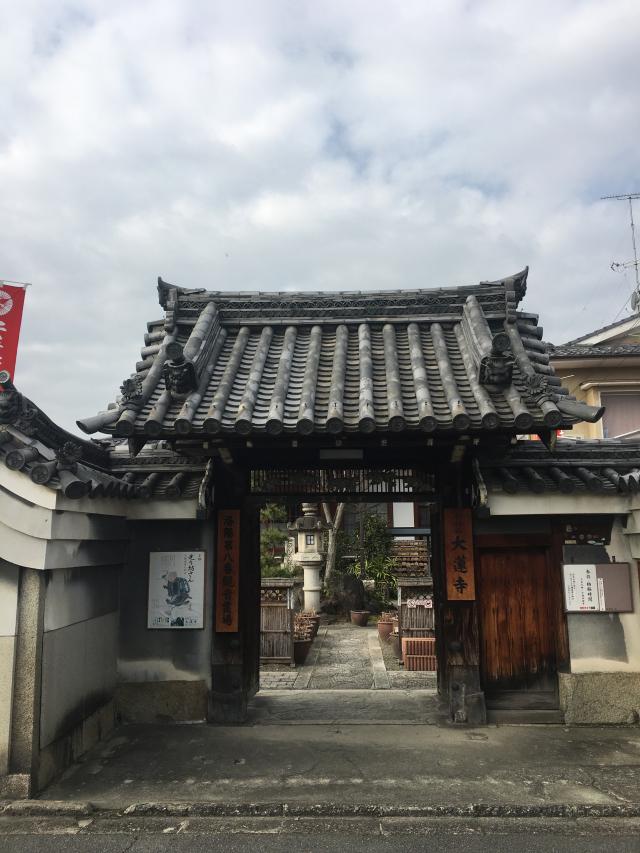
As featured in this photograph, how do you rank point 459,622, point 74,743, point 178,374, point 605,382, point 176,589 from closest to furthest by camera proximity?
point 74,743 < point 178,374 < point 459,622 < point 176,589 < point 605,382

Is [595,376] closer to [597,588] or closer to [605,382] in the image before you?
[605,382]

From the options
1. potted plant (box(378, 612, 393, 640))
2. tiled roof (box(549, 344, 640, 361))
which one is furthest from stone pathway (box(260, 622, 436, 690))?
tiled roof (box(549, 344, 640, 361))

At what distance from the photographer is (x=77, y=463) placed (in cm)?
779

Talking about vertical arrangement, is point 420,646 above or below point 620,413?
below

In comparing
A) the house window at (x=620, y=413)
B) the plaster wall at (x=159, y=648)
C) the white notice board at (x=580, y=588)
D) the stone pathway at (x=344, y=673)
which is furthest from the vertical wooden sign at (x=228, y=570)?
the house window at (x=620, y=413)

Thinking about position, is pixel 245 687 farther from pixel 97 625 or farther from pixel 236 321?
pixel 236 321

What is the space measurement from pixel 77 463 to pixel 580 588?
7712 millimetres

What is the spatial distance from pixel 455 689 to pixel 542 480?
3501 mm

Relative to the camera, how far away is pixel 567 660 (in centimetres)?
966

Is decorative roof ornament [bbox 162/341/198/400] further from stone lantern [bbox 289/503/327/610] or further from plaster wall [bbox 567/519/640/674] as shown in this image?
stone lantern [bbox 289/503/327/610]

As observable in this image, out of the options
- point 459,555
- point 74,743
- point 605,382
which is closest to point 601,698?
point 459,555

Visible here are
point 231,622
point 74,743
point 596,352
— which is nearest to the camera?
point 74,743

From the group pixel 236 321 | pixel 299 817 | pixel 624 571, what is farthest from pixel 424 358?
pixel 299 817

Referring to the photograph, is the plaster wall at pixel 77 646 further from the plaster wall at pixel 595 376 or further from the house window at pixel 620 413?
the house window at pixel 620 413
